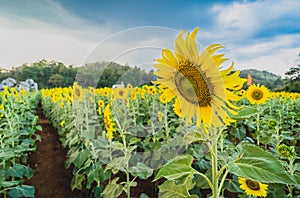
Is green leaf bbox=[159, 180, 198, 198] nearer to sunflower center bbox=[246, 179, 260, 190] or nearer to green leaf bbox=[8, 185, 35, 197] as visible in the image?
sunflower center bbox=[246, 179, 260, 190]

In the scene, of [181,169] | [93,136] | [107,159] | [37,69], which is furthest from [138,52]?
[37,69]

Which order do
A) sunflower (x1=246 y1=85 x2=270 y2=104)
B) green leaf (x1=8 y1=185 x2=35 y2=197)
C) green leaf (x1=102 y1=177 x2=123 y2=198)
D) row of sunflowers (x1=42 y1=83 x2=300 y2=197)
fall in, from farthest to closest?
1. sunflower (x1=246 y1=85 x2=270 y2=104)
2. green leaf (x1=8 y1=185 x2=35 y2=197)
3. green leaf (x1=102 y1=177 x2=123 y2=198)
4. row of sunflowers (x1=42 y1=83 x2=300 y2=197)

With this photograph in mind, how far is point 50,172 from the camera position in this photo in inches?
153

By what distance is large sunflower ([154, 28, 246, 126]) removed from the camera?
0.83 m

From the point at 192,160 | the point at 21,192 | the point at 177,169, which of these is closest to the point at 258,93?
the point at 192,160

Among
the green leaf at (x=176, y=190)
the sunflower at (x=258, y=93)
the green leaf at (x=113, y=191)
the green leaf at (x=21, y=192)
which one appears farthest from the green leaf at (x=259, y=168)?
the sunflower at (x=258, y=93)

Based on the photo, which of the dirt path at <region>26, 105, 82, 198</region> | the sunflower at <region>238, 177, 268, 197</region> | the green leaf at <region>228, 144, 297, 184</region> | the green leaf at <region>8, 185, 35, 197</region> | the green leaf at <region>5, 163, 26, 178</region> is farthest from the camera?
the dirt path at <region>26, 105, 82, 198</region>

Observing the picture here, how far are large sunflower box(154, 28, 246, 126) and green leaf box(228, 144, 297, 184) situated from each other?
141 millimetres

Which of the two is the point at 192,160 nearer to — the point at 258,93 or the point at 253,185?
the point at 253,185

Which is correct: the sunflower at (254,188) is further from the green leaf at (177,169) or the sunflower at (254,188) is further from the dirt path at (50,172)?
the dirt path at (50,172)

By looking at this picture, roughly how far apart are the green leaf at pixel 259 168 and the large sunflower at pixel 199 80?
141mm

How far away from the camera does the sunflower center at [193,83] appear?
0.88 meters

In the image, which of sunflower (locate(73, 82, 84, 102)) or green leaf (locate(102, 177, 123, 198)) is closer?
green leaf (locate(102, 177, 123, 198))

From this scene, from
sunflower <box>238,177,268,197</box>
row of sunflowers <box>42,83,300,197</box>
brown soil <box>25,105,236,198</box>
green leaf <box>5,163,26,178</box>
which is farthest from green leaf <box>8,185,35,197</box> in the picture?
sunflower <box>238,177,268,197</box>
